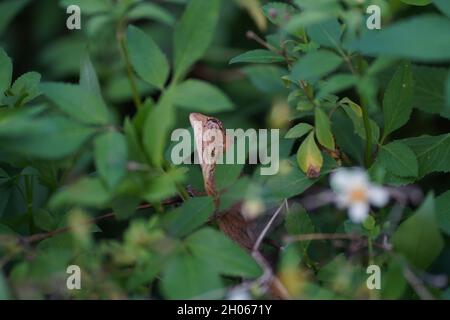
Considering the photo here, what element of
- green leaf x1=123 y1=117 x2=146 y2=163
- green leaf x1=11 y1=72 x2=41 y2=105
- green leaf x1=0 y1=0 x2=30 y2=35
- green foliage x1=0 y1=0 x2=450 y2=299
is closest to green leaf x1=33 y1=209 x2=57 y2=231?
green foliage x1=0 y1=0 x2=450 y2=299

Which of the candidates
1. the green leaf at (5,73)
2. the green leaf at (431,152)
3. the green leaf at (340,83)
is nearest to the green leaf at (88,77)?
the green leaf at (5,73)

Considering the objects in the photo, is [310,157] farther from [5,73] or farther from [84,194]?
[5,73]

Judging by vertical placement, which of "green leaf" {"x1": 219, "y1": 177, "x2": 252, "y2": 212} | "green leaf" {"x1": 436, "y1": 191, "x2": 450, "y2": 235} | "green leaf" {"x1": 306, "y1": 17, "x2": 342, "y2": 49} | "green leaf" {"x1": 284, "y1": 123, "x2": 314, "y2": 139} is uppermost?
"green leaf" {"x1": 306, "y1": 17, "x2": 342, "y2": 49}

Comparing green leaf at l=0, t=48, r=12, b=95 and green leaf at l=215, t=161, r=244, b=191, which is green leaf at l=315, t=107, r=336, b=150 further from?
green leaf at l=0, t=48, r=12, b=95

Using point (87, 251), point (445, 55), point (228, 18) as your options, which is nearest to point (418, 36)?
point (445, 55)

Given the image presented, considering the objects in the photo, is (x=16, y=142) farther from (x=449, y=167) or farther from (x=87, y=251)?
(x=449, y=167)

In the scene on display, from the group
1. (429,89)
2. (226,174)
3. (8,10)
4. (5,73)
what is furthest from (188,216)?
(8,10)

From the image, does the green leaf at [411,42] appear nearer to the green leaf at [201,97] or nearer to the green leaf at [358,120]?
the green leaf at [201,97]
